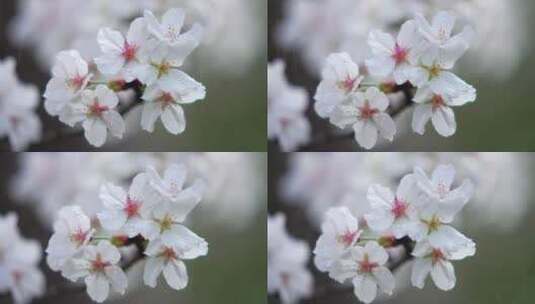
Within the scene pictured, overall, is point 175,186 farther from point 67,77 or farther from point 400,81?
point 400,81

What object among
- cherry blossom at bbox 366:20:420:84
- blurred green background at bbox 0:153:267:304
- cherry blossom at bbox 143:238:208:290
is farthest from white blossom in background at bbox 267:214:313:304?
cherry blossom at bbox 366:20:420:84

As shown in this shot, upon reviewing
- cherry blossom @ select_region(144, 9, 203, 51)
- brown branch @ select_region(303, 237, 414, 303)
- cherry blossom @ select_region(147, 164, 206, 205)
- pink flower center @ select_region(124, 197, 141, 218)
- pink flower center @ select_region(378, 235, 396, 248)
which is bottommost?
A: brown branch @ select_region(303, 237, 414, 303)

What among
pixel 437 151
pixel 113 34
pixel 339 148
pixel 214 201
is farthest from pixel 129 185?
pixel 437 151

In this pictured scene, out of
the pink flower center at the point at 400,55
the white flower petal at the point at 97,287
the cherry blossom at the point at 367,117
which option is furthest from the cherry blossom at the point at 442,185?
Result: the white flower petal at the point at 97,287

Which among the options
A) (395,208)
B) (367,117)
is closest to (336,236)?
(395,208)

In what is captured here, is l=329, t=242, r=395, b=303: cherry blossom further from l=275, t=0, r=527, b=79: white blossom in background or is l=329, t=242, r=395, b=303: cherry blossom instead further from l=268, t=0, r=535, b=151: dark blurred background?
l=275, t=0, r=527, b=79: white blossom in background

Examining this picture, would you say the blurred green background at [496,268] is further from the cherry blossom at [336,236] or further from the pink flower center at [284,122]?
the pink flower center at [284,122]
